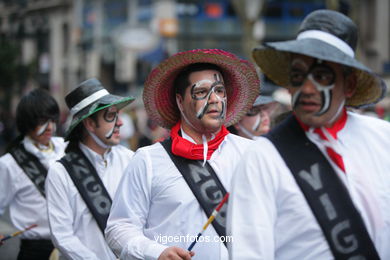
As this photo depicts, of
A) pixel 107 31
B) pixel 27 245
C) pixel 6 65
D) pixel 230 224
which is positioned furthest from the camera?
pixel 107 31

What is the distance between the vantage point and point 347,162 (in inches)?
107

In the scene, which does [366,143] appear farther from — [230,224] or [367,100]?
[230,224]

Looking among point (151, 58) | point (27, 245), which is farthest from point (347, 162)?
point (151, 58)

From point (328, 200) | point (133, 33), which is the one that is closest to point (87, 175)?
point (328, 200)

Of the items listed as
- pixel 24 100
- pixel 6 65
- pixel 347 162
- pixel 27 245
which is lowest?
pixel 6 65

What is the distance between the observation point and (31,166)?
5719 mm

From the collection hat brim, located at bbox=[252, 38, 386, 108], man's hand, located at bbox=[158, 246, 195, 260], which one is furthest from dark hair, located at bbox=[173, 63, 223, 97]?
man's hand, located at bbox=[158, 246, 195, 260]

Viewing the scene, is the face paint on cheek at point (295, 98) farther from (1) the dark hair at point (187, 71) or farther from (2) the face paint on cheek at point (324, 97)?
(1) the dark hair at point (187, 71)

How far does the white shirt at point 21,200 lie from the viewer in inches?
217

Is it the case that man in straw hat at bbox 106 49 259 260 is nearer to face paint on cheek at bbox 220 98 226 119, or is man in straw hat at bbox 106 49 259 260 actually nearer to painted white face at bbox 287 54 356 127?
face paint on cheek at bbox 220 98 226 119

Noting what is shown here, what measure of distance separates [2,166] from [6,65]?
83.4 feet

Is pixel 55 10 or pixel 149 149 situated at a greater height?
pixel 149 149

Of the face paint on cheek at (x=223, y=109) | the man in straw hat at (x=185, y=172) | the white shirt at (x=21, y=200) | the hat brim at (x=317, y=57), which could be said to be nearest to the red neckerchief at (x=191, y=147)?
the man in straw hat at (x=185, y=172)

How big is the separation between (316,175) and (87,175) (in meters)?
2.56
